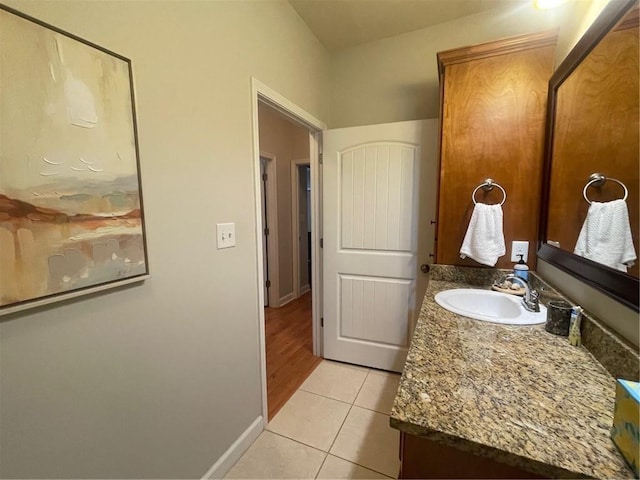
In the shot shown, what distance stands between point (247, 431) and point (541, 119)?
2.25 meters

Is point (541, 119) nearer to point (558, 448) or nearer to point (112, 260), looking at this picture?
point (558, 448)

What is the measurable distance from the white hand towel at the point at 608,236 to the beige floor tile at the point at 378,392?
142 centimetres

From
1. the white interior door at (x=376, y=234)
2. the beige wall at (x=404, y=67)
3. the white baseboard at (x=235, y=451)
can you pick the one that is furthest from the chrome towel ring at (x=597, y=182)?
the white baseboard at (x=235, y=451)

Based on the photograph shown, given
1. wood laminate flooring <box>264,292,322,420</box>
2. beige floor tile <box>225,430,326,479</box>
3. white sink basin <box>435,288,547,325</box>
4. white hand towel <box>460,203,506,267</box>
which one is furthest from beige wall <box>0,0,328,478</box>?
white hand towel <box>460,203,506,267</box>

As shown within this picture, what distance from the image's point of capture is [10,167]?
25.1 inches

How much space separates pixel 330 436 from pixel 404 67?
248 centimetres

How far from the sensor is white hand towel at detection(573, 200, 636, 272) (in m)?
0.77

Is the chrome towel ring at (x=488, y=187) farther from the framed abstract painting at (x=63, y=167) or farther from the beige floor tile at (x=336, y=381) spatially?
the framed abstract painting at (x=63, y=167)

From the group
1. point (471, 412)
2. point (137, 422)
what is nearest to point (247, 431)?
point (137, 422)

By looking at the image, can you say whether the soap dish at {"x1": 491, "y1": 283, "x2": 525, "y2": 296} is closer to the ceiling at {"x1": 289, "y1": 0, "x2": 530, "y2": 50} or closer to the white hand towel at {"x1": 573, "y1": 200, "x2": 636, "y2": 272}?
the white hand towel at {"x1": 573, "y1": 200, "x2": 636, "y2": 272}

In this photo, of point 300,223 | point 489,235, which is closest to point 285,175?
point 300,223

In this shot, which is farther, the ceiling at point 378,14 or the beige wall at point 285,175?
the beige wall at point 285,175

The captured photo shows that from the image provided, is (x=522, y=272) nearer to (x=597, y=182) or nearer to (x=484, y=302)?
(x=484, y=302)

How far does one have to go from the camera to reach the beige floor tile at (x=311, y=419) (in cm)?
158
